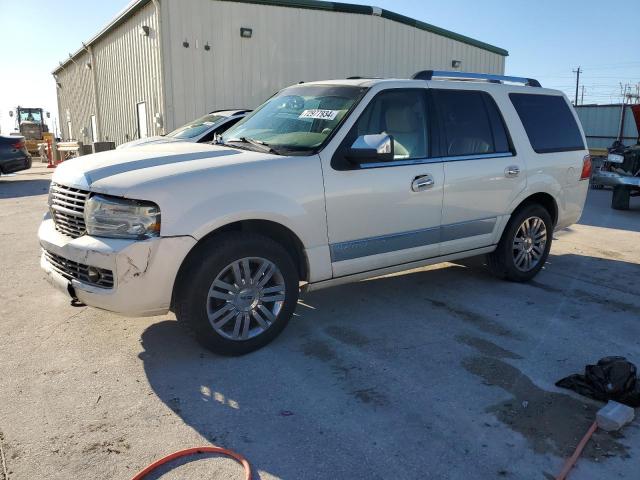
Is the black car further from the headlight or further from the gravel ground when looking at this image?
the headlight

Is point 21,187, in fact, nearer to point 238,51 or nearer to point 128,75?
point 128,75

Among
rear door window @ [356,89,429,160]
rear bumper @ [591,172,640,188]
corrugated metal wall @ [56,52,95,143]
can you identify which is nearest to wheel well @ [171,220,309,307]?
rear door window @ [356,89,429,160]

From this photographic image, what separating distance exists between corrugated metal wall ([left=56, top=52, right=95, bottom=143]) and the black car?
7266mm

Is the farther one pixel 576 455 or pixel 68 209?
pixel 68 209

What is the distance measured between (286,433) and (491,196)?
320cm

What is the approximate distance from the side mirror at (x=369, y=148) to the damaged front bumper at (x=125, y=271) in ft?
4.52

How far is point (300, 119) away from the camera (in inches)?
178

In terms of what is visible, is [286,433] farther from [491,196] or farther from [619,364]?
[491,196]

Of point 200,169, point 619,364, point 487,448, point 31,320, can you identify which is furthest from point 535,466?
point 31,320

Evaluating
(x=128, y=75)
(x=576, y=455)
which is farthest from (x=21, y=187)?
(x=576, y=455)

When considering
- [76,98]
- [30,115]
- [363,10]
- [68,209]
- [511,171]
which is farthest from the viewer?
[30,115]

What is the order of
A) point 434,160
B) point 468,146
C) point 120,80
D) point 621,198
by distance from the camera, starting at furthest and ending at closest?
point 120,80 < point 621,198 < point 468,146 < point 434,160

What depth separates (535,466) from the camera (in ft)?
8.92

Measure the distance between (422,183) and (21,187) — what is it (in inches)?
542
